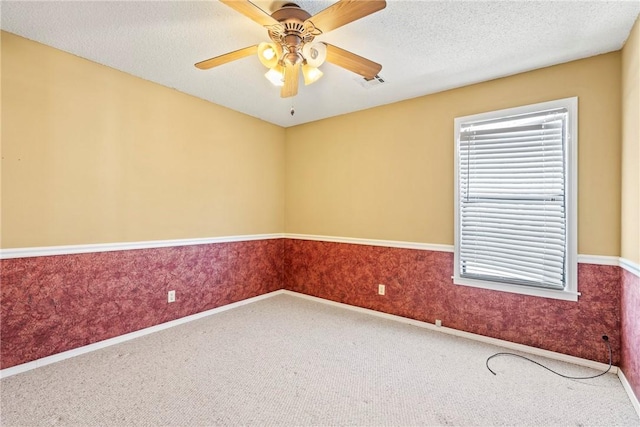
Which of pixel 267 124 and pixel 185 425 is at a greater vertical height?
pixel 267 124

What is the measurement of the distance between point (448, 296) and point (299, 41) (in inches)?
103

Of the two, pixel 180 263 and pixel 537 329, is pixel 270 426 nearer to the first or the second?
pixel 180 263

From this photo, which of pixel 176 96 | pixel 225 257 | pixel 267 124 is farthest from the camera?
pixel 267 124

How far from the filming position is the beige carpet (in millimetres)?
1779

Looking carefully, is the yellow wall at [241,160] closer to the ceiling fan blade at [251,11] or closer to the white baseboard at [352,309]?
the white baseboard at [352,309]

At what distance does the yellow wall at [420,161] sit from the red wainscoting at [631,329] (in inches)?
13.5

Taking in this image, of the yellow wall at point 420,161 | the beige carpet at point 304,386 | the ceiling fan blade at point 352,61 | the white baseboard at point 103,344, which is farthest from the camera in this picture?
the yellow wall at point 420,161

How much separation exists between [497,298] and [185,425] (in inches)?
104

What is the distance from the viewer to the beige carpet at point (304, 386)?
1.78 metres

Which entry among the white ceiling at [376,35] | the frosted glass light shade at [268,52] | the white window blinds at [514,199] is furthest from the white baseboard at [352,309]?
the frosted glass light shade at [268,52]

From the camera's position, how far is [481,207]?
113 inches

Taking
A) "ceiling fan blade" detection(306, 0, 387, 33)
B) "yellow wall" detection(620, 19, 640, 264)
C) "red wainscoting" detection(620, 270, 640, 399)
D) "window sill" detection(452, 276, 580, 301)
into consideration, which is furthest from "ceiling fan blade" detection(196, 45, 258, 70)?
"red wainscoting" detection(620, 270, 640, 399)

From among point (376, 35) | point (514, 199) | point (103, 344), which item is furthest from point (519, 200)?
point (103, 344)

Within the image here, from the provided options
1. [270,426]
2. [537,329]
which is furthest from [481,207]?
[270,426]
